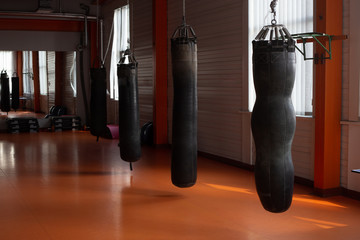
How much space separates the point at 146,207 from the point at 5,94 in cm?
911

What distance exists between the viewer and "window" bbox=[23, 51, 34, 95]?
13484mm

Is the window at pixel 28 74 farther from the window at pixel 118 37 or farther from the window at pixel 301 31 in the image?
the window at pixel 301 31

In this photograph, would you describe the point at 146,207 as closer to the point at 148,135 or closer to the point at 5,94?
the point at 148,135

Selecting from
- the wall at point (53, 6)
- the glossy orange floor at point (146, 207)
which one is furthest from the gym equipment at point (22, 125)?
the glossy orange floor at point (146, 207)

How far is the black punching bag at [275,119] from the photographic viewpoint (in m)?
3.20

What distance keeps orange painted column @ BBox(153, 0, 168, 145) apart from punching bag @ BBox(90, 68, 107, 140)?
1852 millimetres

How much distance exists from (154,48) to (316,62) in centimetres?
491

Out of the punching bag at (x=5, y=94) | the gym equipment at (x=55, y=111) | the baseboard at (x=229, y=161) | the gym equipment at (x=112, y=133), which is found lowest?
the baseboard at (x=229, y=161)

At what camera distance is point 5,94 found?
13094 mm

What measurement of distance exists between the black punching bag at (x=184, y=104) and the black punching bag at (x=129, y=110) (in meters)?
1.86

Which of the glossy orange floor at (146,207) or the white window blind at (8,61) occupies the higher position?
the white window blind at (8,61)

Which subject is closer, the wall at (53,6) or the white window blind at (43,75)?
the wall at (53,6)

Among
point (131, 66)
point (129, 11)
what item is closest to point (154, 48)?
point (129, 11)

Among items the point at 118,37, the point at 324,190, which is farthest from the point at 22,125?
the point at 324,190
